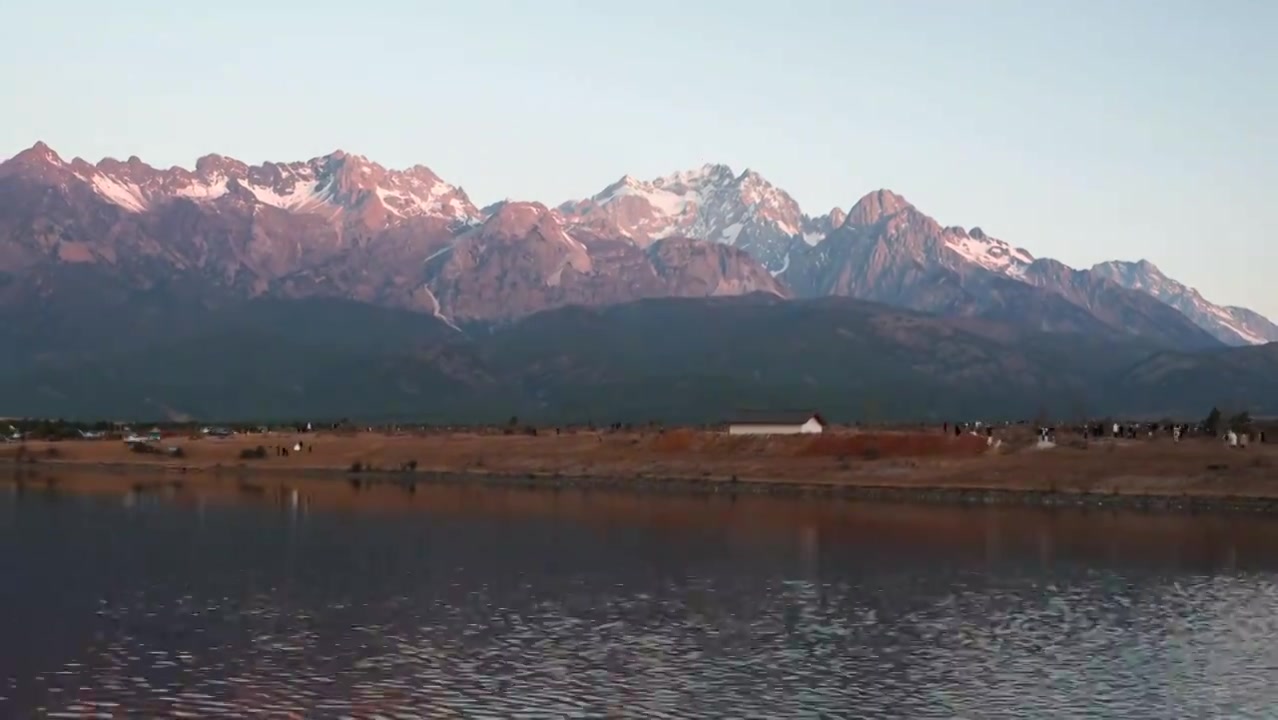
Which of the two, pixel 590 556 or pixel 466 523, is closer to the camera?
pixel 590 556

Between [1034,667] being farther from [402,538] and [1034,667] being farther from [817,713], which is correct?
[402,538]

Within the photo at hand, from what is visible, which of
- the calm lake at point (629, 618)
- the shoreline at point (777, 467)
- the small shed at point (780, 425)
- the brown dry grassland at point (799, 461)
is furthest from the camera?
the small shed at point (780, 425)

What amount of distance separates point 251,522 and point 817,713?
66851mm

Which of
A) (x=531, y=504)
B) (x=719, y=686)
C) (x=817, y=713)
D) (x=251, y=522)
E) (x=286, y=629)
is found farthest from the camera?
(x=531, y=504)

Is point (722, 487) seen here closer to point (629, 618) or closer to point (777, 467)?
point (777, 467)

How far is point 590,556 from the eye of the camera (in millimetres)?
81500

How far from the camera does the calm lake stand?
1715 inches

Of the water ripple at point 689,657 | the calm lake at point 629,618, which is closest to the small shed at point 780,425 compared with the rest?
the calm lake at point 629,618

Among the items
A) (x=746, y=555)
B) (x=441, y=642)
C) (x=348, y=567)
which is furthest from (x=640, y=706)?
(x=746, y=555)

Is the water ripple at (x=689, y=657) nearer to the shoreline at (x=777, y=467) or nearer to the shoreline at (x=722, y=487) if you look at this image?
the shoreline at (x=722, y=487)

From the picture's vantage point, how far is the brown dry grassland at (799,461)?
13375 centimetres

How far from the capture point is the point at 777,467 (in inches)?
6230

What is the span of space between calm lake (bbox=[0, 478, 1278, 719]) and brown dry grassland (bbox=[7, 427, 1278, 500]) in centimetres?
2895

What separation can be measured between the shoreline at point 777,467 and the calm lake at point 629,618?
25.9m
